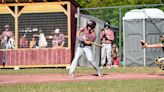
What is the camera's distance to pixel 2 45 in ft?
82.1

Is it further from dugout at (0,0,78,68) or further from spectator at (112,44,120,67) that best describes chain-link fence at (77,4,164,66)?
dugout at (0,0,78,68)

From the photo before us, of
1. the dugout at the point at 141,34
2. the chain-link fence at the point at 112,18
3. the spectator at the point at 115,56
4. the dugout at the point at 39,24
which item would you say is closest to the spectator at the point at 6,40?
the dugout at the point at 39,24

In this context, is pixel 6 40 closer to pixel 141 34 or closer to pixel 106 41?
pixel 106 41

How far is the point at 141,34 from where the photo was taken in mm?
23688

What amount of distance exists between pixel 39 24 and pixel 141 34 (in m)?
5.14

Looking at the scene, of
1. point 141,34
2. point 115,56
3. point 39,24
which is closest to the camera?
point 141,34

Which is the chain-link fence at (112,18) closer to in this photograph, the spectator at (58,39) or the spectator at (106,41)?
the spectator at (106,41)

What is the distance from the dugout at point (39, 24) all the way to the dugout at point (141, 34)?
284cm

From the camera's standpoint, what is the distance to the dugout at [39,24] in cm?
2439

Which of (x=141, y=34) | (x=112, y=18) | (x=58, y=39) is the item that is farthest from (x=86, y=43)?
(x=112, y=18)

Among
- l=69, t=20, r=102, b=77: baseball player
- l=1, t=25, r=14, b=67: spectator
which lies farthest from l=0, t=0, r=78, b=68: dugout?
l=69, t=20, r=102, b=77: baseball player

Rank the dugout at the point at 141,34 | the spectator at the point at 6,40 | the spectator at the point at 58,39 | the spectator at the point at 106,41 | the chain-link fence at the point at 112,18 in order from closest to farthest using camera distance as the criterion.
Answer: the spectator at the point at 106,41 → the dugout at the point at 141,34 → the chain-link fence at the point at 112,18 → the spectator at the point at 58,39 → the spectator at the point at 6,40

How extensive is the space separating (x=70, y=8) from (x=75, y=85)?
1164 centimetres

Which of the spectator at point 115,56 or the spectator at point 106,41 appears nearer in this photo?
the spectator at point 106,41
